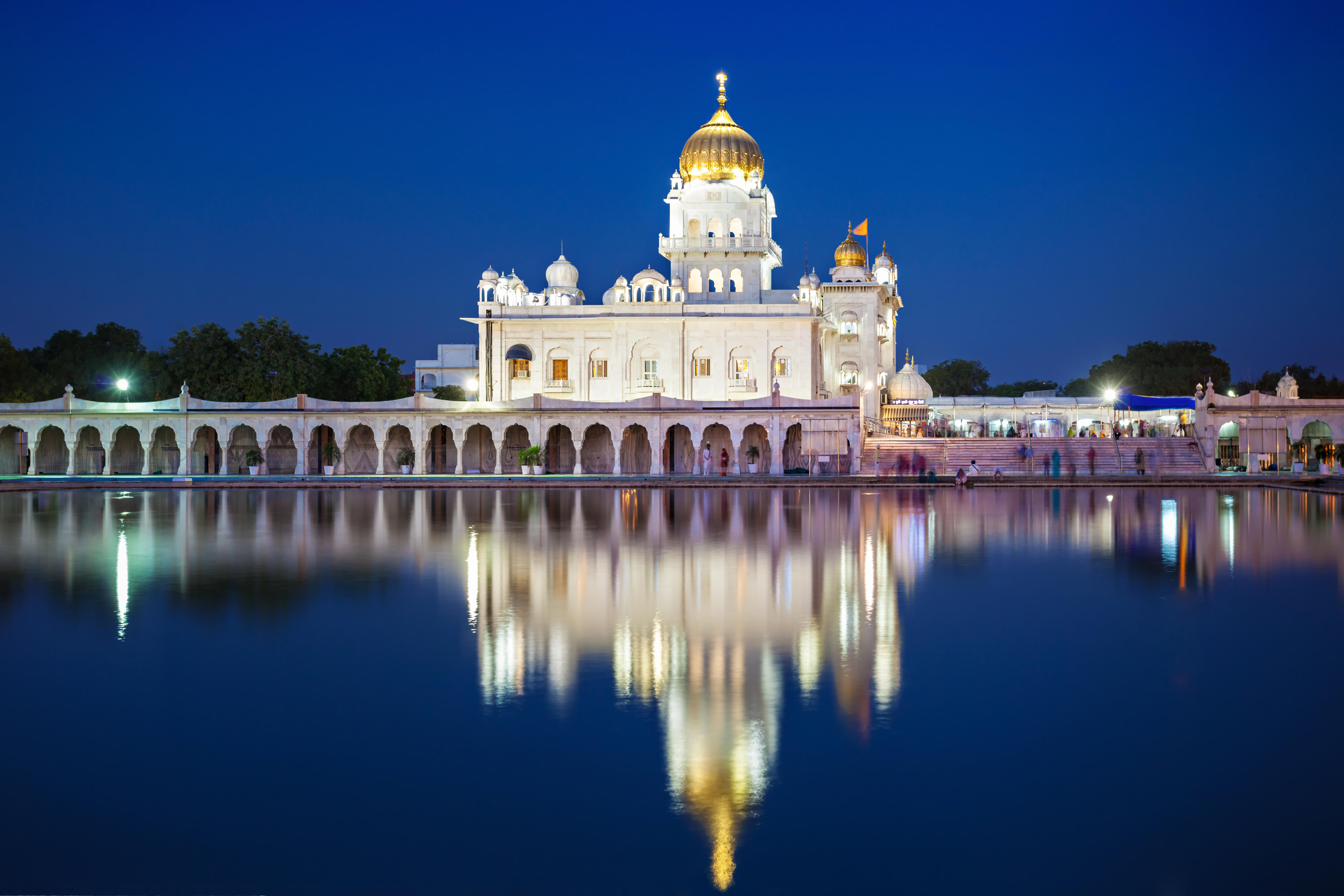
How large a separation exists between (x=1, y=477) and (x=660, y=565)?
3495 cm

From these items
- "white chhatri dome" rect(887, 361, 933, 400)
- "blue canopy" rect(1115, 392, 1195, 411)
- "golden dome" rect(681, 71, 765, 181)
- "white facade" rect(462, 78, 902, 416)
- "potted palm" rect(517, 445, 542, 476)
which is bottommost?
"potted palm" rect(517, 445, 542, 476)

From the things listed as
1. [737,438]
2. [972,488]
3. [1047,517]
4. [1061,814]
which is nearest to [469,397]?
[737,438]

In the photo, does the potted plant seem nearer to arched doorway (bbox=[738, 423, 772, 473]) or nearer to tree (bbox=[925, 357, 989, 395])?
arched doorway (bbox=[738, 423, 772, 473])

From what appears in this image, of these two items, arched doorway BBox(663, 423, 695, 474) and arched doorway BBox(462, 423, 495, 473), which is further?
arched doorway BBox(462, 423, 495, 473)

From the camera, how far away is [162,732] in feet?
24.9

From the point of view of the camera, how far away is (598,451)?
44.9 m

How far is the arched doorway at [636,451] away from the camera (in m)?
44.8

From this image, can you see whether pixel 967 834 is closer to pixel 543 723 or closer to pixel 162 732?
pixel 543 723

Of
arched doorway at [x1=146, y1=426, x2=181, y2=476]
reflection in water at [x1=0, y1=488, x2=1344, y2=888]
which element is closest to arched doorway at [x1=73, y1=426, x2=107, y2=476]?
arched doorway at [x1=146, y1=426, x2=181, y2=476]

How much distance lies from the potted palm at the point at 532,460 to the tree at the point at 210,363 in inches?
536

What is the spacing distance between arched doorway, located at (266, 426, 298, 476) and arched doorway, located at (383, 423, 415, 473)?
12.0ft

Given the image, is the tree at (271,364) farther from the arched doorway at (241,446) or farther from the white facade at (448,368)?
the white facade at (448,368)

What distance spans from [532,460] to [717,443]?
770 centimetres

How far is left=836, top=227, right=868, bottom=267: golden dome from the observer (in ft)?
183
